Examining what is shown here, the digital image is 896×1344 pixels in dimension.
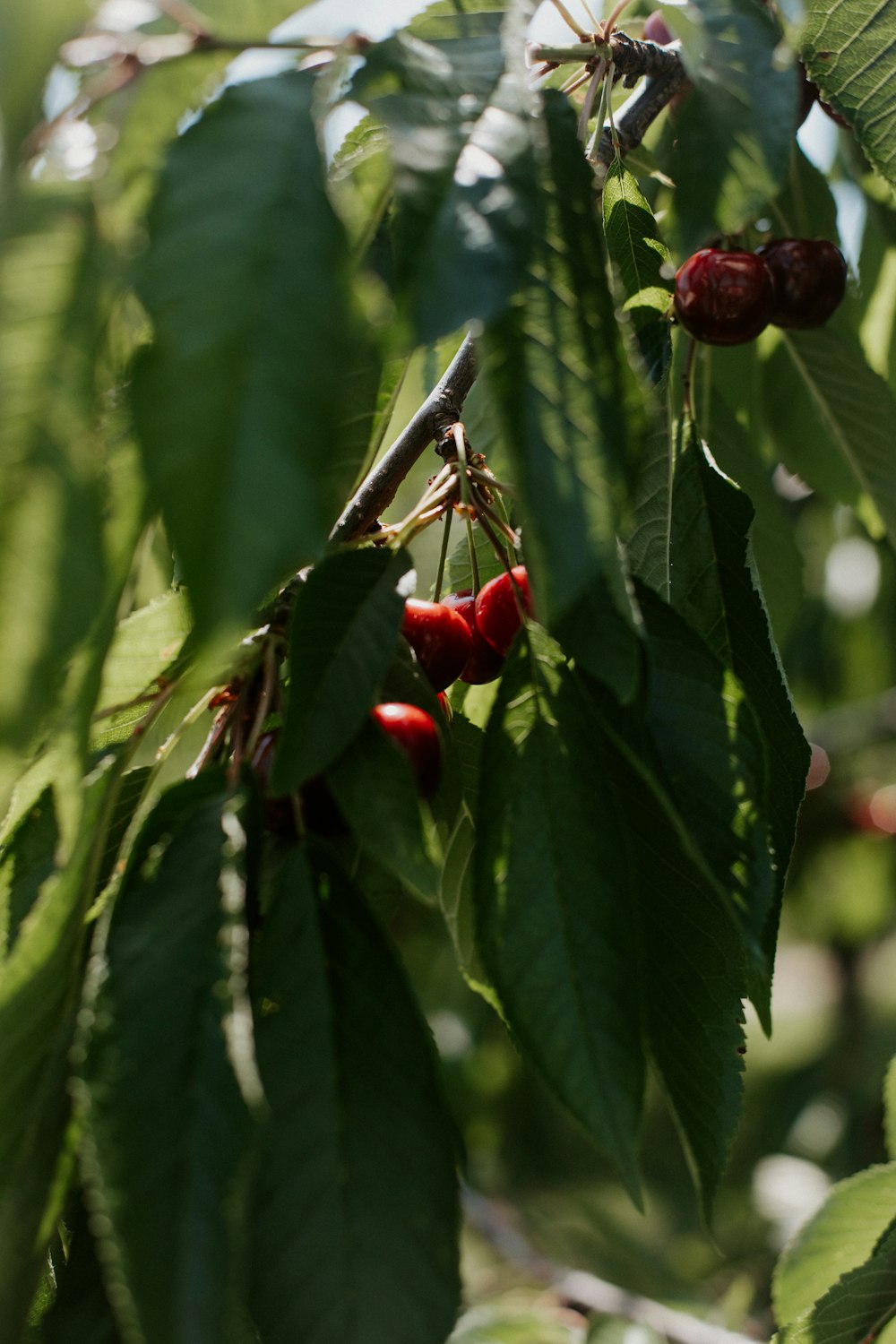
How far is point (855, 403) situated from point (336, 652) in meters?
0.83

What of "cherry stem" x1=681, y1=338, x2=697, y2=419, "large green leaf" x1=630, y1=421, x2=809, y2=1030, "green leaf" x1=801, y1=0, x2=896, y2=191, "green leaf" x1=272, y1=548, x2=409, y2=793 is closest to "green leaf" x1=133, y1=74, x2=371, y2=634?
"green leaf" x1=272, y1=548, x2=409, y2=793

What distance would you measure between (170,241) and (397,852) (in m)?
0.31

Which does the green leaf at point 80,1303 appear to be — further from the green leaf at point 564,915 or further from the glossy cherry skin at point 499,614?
the glossy cherry skin at point 499,614

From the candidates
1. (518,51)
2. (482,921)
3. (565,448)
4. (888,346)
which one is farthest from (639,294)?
(888,346)

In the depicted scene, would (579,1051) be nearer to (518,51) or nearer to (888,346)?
(518,51)

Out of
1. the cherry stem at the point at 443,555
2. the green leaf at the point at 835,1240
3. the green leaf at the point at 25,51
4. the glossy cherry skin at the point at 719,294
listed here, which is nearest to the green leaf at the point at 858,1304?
the green leaf at the point at 835,1240

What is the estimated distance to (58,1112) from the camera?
653 millimetres

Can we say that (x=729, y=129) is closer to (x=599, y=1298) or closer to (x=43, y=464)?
(x=43, y=464)

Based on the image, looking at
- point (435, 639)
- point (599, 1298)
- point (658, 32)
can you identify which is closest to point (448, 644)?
point (435, 639)

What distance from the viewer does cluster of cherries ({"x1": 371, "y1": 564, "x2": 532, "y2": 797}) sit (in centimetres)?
75

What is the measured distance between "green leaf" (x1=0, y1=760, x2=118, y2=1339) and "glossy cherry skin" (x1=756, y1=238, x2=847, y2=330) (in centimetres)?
82

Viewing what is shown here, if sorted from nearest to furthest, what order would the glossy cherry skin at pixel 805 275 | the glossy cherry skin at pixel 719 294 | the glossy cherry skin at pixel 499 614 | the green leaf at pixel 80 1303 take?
the green leaf at pixel 80 1303, the glossy cherry skin at pixel 499 614, the glossy cherry skin at pixel 719 294, the glossy cherry skin at pixel 805 275

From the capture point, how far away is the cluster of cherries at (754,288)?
1041 mm

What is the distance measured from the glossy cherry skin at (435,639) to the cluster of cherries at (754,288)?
0.38 meters
